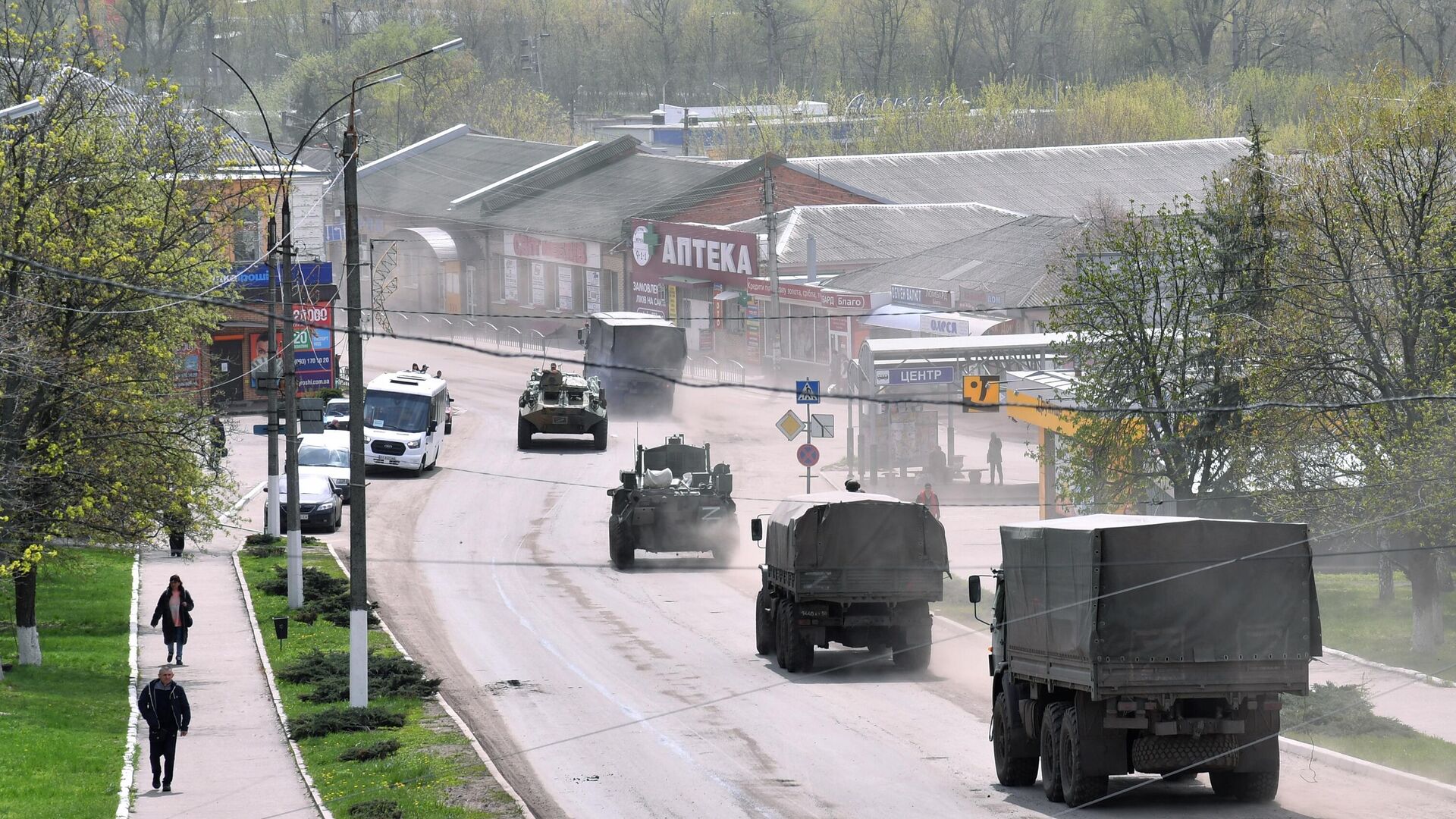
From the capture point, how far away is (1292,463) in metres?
28.7

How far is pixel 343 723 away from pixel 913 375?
2440 cm

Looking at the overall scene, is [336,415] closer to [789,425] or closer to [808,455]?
[789,425]

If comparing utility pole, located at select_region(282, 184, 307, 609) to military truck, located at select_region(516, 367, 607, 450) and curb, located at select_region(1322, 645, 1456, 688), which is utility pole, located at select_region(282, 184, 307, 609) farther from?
curb, located at select_region(1322, 645, 1456, 688)

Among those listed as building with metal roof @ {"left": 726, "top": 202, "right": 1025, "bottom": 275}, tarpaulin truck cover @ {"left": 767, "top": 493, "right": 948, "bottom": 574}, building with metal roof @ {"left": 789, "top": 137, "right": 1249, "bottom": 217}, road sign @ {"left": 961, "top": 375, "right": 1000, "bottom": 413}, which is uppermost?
building with metal roof @ {"left": 789, "top": 137, "right": 1249, "bottom": 217}

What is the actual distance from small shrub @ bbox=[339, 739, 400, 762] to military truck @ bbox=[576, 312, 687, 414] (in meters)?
35.3

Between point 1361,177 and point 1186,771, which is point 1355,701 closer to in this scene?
point 1186,771

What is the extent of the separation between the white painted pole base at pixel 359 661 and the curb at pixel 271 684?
95 centimetres

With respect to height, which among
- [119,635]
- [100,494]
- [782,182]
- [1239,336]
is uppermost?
[782,182]

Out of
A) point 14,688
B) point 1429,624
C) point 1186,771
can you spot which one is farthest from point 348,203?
point 1429,624

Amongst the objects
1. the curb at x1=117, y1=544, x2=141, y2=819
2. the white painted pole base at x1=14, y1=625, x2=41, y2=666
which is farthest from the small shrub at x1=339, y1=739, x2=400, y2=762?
the white painted pole base at x1=14, y1=625, x2=41, y2=666

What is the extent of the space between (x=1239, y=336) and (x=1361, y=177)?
3.20m

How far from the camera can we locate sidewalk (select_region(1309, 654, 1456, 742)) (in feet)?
70.3

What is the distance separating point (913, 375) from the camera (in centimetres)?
4428

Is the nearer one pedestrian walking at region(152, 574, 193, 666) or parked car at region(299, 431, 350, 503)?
pedestrian walking at region(152, 574, 193, 666)
